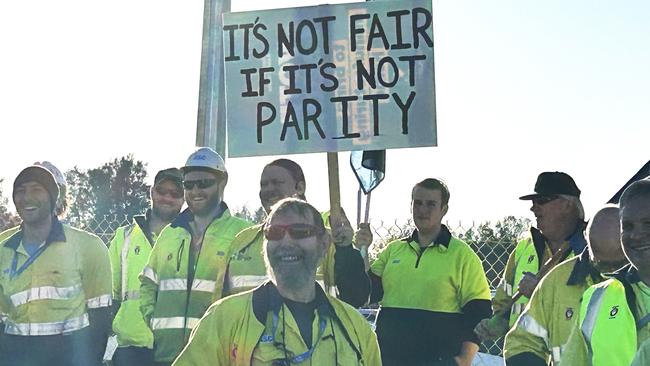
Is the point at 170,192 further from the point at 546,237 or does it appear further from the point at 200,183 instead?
the point at 546,237

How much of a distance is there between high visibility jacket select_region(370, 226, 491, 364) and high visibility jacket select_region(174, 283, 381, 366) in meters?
2.59

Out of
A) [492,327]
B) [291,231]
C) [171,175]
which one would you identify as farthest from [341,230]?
[171,175]

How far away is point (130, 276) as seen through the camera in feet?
27.8

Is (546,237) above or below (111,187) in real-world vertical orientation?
below

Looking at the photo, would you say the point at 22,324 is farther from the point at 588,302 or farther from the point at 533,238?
the point at 588,302

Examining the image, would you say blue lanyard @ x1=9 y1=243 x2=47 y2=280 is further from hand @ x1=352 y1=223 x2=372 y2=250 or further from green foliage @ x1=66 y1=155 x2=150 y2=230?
green foliage @ x1=66 y1=155 x2=150 y2=230

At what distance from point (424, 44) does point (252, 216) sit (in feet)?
13.8

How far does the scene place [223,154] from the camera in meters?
8.52

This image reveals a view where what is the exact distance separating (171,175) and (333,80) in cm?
169

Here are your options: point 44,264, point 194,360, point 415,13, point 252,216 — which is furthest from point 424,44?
point 252,216

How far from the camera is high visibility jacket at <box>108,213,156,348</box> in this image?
26.6 feet

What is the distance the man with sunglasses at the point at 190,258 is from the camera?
23.4 ft

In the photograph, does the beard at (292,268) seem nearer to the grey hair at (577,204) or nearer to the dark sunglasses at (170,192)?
the grey hair at (577,204)

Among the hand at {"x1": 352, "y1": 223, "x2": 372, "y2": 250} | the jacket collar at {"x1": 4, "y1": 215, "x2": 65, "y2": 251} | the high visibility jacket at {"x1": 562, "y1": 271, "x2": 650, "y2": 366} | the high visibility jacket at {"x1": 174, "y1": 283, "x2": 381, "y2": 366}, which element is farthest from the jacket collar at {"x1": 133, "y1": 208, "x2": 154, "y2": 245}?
the high visibility jacket at {"x1": 562, "y1": 271, "x2": 650, "y2": 366}
